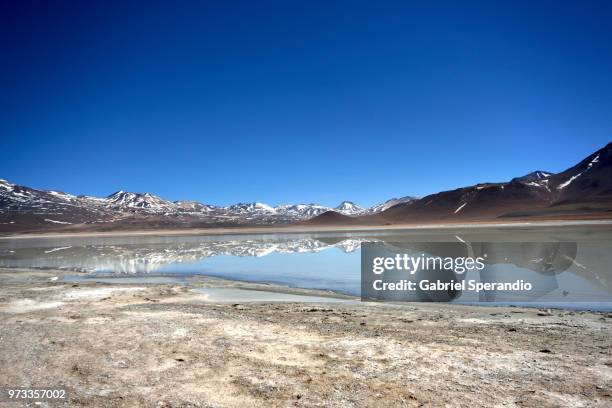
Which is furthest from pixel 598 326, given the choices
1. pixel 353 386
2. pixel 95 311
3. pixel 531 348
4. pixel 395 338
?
pixel 95 311

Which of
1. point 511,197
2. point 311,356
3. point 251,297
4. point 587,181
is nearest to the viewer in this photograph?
point 311,356

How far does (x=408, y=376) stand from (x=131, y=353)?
4.85 meters

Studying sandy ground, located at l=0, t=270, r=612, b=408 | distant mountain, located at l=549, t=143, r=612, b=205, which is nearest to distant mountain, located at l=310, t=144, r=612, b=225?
distant mountain, located at l=549, t=143, r=612, b=205

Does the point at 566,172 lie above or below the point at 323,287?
above

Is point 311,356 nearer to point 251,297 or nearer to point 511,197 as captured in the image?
point 251,297

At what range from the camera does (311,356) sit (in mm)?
6875

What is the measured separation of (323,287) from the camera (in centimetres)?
1617

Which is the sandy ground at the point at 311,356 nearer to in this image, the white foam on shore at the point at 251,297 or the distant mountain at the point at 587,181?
the white foam on shore at the point at 251,297

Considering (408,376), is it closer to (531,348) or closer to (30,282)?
(531,348)

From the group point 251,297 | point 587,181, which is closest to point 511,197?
point 587,181

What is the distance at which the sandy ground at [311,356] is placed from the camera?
5.27 metres

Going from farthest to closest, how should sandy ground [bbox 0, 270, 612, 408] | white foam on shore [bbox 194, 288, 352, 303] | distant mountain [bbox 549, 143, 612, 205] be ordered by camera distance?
distant mountain [bbox 549, 143, 612, 205], white foam on shore [bbox 194, 288, 352, 303], sandy ground [bbox 0, 270, 612, 408]

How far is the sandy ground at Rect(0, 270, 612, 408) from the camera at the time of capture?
5270mm

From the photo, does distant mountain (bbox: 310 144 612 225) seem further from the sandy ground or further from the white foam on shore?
the sandy ground
